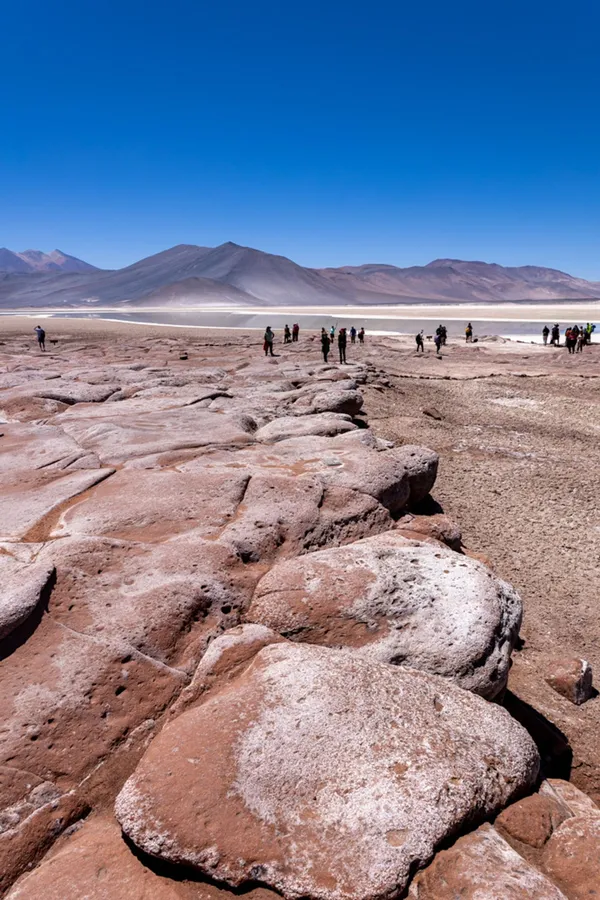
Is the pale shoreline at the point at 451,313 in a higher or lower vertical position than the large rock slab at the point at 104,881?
higher

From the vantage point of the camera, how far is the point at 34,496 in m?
5.64

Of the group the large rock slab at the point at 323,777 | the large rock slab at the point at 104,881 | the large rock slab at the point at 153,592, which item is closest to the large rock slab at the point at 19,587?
the large rock slab at the point at 153,592

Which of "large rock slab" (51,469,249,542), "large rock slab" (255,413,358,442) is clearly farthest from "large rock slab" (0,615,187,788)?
"large rock slab" (255,413,358,442)

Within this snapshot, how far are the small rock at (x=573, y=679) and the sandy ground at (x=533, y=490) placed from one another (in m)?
0.06

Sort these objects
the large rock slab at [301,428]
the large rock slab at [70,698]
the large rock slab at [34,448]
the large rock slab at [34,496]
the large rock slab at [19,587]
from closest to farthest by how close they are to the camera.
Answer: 1. the large rock slab at [70,698]
2. the large rock slab at [19,587]
3. the large rock slab at [34,496]
4. the large rock slab at [34,448]
5. the large rock slab at [301,428]

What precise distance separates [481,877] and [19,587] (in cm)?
317

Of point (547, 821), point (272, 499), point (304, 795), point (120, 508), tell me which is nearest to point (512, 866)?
point (547, 821)

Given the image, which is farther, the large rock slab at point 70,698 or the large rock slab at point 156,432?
the large rock slab at point 156,432

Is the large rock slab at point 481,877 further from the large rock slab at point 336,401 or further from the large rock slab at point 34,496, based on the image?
the large rock slab at point 336,401

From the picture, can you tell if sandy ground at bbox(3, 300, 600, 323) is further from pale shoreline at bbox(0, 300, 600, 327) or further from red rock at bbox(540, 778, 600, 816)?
red rock at bbox(540, 778, 600, 816)

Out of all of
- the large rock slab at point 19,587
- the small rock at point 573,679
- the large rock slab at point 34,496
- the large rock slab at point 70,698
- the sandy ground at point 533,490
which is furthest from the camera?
the large rock slab at point 34,496

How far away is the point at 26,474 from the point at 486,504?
6261 millimetres

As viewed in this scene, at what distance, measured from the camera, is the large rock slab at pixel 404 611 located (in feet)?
12.2

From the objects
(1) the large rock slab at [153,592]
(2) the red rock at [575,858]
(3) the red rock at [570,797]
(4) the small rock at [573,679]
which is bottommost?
(4) the small rock at [573,679]
